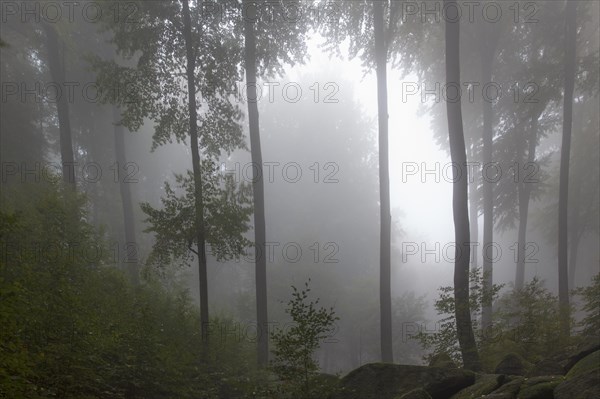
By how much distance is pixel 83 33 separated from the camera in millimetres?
18828

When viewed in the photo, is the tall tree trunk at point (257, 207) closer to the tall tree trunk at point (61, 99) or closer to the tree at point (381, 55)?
the tree at point (381, 55)

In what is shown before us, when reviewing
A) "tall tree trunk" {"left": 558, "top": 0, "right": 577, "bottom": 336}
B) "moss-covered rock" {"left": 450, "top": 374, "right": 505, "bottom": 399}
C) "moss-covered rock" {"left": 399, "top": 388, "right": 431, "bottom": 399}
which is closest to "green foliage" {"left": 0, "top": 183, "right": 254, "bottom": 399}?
"moss-covered rock" {"left": 399, "top": 388, "right": 431, "bottom": 399}

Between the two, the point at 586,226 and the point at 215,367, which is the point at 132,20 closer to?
the point at 215,367

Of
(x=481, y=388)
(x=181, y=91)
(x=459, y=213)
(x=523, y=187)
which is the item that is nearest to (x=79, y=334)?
(x=481, y=388)

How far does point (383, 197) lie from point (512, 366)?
601cm

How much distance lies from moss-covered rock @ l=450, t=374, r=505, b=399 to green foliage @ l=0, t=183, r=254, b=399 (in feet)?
13.4

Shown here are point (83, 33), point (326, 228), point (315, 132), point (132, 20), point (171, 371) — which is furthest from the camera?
A: point (315, 132)

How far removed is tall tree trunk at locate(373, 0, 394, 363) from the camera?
12.2 meters

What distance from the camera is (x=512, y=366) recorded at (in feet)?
25.3

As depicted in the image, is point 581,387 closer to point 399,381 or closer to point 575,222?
Answer: point 399,381

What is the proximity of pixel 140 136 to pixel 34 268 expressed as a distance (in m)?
23.1

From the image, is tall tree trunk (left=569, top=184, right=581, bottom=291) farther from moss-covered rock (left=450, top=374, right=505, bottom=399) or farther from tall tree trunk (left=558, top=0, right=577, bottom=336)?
moss-covered rock (left=450, top=374, right=505, bottom=399)

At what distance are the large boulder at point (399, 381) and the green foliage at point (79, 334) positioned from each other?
2.23 meters

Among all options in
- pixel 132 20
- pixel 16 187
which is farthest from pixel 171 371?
pixel 16 187
